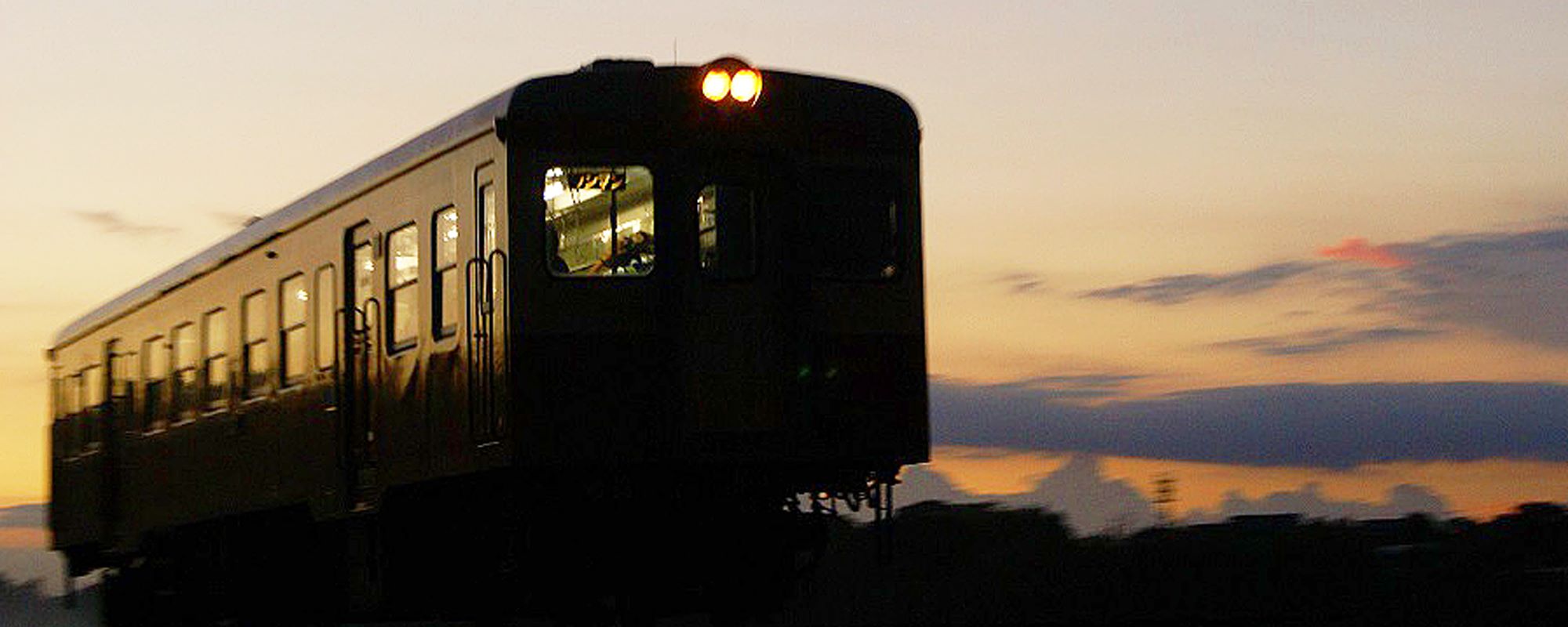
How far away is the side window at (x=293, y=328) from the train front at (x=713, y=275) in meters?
3.19

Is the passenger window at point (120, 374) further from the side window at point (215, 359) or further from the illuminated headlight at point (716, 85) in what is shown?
the illuminated headlight at point (716, 85)

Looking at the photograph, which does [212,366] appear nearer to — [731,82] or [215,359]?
[215,359]

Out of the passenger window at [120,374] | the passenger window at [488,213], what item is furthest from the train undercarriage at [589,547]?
the passenger window at [120,374]

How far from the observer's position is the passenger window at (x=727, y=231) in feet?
42.5

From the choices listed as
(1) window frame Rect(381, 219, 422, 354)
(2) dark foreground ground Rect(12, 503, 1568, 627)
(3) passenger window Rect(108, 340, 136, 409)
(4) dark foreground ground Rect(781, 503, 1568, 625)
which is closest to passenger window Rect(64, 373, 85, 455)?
(3) passenger window Rect(108, 340, 136, 409)

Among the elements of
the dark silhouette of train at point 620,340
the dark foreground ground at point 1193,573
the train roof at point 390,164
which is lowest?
the dark foreground ground at point 1193,573

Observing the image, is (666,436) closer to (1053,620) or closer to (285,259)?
(285,259)

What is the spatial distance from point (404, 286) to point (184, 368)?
511 centimetres

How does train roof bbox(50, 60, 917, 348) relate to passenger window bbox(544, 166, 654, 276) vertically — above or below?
above

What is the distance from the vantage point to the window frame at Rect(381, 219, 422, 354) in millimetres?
13719

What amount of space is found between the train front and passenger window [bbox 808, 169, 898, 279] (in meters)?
0.01

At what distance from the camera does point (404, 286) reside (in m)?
13.9

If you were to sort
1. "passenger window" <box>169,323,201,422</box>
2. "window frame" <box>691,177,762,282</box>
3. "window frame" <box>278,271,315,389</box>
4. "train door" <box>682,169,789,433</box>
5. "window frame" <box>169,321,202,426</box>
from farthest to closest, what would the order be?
"passenger window" <box>169,323,201,422</box>, "window frame" <box>169,321,202,426</box>, "window frame" <box>278,271,315,389</box>, "window frame" <box>691,177,762,282</box>, "train door" <box>682,169,789,433</box>

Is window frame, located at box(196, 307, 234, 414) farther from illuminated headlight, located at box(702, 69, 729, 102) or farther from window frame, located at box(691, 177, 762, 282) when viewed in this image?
illuminated headlight, located at box(702, 69, 729, 102)
